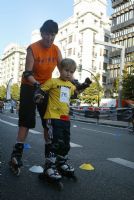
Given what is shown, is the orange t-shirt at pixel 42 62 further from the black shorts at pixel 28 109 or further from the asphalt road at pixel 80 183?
the asphalt road at pixel 80 183

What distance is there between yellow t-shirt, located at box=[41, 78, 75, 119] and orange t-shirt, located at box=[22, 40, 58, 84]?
29 centimetres

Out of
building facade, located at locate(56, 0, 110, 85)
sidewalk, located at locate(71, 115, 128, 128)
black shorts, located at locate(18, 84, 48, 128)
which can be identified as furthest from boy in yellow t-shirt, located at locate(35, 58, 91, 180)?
building facade, located at locate(56, 0, 110, 85)

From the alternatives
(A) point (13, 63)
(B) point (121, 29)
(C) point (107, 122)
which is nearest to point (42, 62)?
(C) point (107, 122)

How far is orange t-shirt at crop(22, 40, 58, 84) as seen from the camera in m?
4.51

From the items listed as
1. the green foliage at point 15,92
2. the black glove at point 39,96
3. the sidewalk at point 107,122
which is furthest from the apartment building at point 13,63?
the black glove at point 39,96

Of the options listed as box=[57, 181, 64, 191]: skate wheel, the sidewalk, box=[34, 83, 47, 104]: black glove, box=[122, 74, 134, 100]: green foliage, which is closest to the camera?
box=[57, 181, 64, 191]: skate wheel

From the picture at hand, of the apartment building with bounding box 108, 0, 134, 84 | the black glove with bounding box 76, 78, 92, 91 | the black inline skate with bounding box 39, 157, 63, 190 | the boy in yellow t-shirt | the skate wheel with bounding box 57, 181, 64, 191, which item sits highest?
the apartment building with bounding box 108, 0, 134, 84

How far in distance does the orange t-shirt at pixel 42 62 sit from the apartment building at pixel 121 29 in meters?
59.2

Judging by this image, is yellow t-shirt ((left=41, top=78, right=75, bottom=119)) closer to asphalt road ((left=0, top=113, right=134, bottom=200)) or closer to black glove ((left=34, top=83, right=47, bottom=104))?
black glove ((left=34, top=83, right=47, bottom=104))

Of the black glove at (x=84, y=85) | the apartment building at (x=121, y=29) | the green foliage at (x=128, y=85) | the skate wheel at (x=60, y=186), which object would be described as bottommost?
the skate wheel at (x=60, y=186)

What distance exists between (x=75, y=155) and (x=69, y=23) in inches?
3560

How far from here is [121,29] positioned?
68062 millimetres

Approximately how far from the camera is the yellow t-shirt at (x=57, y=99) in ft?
13.8

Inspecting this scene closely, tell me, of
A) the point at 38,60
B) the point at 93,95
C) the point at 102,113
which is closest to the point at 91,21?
the point at 93,95
